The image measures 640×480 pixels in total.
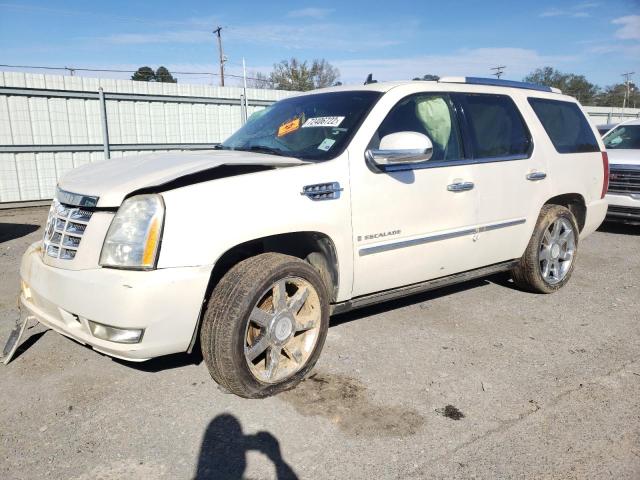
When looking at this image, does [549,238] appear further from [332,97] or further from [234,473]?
[234,473]

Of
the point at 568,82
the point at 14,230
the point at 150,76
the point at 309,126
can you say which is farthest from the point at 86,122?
the point at 568,82

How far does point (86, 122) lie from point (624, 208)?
10.9m

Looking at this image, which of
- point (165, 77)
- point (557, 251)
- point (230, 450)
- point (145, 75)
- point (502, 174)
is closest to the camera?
point (230, 450)

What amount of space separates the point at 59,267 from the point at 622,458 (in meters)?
3.01

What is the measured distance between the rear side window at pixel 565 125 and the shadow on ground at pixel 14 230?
706cm

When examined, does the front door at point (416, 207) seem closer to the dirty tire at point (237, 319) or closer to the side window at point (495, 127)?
the side window at point (495, 127)

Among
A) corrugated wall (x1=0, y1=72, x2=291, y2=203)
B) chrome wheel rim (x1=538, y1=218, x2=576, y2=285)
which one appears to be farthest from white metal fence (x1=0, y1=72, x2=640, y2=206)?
chrome wheel rim (x1=538, y1=218, x2=576, y2=285)

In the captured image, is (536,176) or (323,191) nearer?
(323,191)

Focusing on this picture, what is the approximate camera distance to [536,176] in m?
4.45

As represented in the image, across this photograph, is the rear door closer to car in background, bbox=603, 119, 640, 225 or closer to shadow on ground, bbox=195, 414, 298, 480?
shadow on ground, bbox=195, 414, 298, 480

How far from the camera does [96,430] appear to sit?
2.68 meters

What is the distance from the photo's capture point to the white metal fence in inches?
427

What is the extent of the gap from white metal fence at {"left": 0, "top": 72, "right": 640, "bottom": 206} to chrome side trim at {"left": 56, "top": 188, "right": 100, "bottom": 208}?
9398mm

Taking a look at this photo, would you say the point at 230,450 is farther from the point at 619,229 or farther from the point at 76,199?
the point at 619,229
